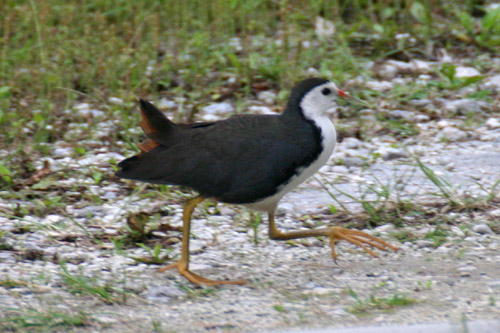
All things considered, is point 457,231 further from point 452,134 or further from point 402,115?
point 402,115

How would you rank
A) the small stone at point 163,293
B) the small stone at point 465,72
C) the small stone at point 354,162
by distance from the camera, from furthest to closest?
the small stone at point 465,72 → the small stone at point 354,162 → the small stone at point 163,293

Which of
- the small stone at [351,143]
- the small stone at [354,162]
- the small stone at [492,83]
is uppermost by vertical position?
the small stone at [492,83]

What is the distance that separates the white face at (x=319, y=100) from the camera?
3.90m

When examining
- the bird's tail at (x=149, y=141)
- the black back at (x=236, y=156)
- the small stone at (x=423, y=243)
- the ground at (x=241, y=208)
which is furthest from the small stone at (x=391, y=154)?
the bird's tail at (x=149, y=141)

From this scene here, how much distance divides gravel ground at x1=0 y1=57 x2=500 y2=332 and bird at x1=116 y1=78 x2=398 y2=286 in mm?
159

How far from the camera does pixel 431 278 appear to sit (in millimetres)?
3596

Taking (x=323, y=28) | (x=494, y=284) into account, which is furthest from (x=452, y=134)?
(x=494, y=284)

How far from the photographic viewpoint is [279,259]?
403 cm

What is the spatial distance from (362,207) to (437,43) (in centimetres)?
335

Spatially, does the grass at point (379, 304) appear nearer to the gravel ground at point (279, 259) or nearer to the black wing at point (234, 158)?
the gravel ground at point (279, 259)

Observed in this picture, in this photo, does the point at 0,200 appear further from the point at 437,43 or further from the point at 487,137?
the point at 437,43

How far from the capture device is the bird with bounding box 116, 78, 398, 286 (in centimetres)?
371

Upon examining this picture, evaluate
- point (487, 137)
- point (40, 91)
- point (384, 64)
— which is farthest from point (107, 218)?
point (384, 64)

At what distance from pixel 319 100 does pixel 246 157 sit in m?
0.50
